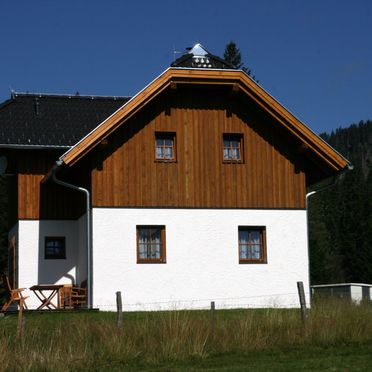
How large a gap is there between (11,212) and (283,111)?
10413 millimetres

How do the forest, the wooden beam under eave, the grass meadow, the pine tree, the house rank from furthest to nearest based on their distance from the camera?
the forest
the pine tree
the house
the wooden beam under eave
the grass meadow

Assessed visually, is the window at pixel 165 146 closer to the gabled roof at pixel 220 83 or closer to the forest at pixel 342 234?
the gabled roof at pixel 220 83

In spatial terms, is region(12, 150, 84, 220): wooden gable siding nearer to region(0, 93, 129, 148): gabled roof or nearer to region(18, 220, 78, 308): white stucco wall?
region(18, 220, 78, 308): white stucco wall

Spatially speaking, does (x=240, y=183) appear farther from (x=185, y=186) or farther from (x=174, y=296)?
(x=174, y=296)

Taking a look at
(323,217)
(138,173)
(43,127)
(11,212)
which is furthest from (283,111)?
(323,217)

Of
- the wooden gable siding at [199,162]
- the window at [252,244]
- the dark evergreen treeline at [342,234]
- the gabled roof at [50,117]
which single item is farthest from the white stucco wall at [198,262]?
the dark evergreen treeline at [342,234]

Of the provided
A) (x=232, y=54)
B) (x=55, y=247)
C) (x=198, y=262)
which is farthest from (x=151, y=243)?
(x=232, y=54)

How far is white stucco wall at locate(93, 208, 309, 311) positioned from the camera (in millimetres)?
23703

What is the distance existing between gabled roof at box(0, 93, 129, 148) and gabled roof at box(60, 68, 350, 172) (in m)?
4.11

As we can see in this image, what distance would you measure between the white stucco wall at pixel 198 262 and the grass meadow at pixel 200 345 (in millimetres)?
5579

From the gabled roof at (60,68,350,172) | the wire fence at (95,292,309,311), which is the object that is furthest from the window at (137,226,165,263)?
the gabled roof at (60,68,350,172)

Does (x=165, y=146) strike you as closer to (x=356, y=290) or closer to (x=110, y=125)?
(x=110, y=125)

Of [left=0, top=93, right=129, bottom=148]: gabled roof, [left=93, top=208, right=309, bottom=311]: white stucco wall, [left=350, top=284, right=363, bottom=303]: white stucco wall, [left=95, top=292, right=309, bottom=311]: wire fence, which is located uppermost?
[left=0, top=93, right=129, bottom=148]: gabled roof

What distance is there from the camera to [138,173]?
24.2 meters
